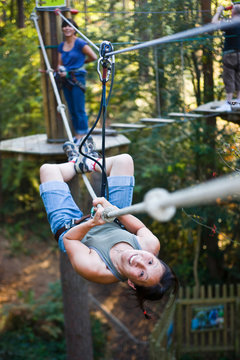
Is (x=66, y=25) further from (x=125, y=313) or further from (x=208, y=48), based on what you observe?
(x=125, y=313)

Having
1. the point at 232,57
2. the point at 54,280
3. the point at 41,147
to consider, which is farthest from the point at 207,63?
the point at 54,280

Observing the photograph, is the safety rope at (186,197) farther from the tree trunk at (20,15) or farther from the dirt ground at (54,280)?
the dirt ground at (54,280)

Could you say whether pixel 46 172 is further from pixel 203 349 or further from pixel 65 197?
pixel 203 349

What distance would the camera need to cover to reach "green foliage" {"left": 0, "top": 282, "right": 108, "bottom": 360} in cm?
584

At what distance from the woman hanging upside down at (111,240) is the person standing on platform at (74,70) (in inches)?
58.6

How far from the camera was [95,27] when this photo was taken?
5.89 m

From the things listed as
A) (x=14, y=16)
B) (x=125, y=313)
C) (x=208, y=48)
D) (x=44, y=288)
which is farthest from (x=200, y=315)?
(x=14, y=16)

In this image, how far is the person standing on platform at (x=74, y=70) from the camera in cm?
405

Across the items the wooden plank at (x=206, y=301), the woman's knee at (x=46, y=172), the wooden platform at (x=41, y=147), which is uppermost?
the woman's knee at (x=46, y=172)

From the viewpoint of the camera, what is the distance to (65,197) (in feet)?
8.44

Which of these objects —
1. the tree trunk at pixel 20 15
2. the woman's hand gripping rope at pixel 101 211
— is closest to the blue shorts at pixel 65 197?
the woman's hand gripping rope at pixel 101 211

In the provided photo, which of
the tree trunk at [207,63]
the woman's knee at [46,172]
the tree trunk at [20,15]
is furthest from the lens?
the tree trunk at [20,15]

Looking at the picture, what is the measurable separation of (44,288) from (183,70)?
4545 mm

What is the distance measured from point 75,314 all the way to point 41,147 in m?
2.31
